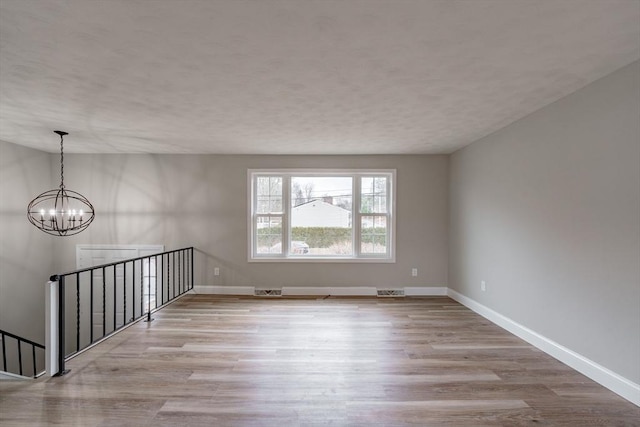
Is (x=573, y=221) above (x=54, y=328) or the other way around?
above

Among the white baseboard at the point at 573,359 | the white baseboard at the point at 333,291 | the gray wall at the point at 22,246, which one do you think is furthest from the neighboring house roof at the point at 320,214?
the gray wall at the point at 22,246

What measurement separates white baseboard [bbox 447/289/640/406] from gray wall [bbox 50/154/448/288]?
4.94ft

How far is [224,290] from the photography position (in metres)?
5.14

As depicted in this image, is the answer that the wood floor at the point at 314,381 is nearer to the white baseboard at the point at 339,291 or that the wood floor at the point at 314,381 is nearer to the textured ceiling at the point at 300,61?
the white baseboard at the point at 339,291

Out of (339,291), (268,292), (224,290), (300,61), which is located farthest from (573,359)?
(224,290)

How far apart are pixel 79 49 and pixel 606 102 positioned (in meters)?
3.83

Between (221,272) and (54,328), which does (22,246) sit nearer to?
(221,272)

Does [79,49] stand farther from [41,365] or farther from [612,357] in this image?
[41,365]

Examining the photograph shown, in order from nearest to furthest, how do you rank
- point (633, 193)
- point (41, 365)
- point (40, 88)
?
point (633, 193) → point (40, 88) → point (41, 365)

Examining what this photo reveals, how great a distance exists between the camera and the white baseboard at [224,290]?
5133 millimetres

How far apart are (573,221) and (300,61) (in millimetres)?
2708

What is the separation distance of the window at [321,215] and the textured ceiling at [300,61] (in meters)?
1.64

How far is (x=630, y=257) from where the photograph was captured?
2.20 meters

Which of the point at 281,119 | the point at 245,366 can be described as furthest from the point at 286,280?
the point at 281,119
